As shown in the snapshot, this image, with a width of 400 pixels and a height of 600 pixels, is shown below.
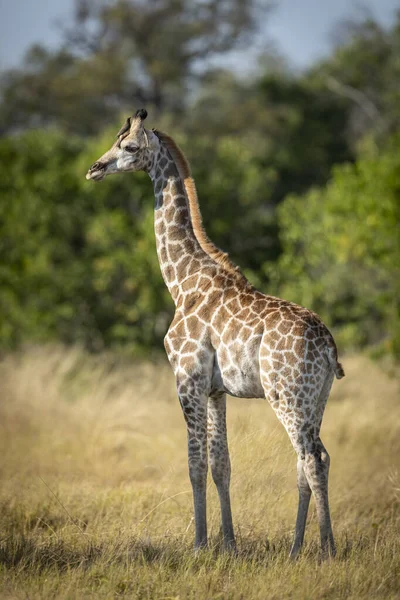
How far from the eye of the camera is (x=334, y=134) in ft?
106

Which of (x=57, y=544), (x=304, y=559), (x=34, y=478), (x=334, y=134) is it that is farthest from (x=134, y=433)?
(x=334, y=134)

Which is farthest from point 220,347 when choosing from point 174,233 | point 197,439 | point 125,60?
point 125,60

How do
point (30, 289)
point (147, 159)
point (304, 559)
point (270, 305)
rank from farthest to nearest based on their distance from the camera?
1. point (30, 289)
2. point (147, 159)
3. point (270, 305)
4. point (304, 559)

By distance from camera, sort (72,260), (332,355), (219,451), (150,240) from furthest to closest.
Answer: (72,260)
(150,240)
(219,451)
(332,355)

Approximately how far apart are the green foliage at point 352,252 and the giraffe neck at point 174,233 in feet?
22.9

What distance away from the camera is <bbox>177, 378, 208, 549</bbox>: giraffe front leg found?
22.3 ft

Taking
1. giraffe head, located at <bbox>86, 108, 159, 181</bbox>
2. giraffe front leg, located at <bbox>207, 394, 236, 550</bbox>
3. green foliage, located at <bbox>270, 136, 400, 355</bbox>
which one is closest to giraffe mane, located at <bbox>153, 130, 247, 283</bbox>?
giraffe head, located at <bbox>86, 108, 159, 181</bbox>

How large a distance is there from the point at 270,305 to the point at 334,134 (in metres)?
26.8

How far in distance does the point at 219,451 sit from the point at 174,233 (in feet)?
6.49

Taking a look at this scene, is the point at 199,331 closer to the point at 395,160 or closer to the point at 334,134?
the point at 395,160

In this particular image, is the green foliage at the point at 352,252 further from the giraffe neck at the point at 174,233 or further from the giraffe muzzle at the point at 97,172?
the giraffe muzzle at the point at 97,172

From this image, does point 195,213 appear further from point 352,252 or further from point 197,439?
point 352,252

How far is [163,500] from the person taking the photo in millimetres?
7996

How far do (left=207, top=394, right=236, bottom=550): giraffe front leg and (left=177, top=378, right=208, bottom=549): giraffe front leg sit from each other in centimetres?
22
